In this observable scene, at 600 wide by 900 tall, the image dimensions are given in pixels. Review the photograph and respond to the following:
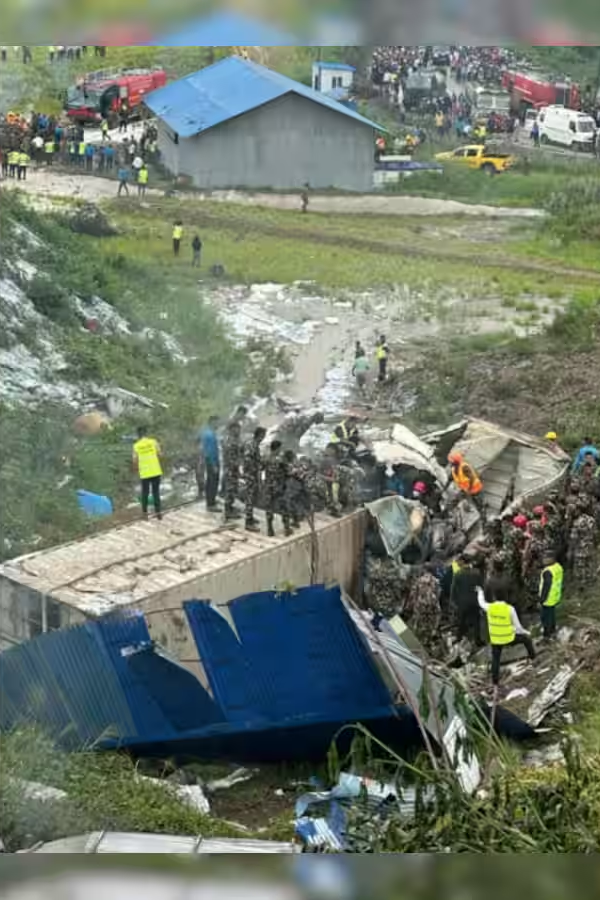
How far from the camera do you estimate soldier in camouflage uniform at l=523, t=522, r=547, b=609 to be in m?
6.29

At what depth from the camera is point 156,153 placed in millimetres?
6223

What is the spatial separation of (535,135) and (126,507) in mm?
2042

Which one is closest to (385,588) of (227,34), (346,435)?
(346,435)

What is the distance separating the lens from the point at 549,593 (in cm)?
629

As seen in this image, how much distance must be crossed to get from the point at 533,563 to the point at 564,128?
161cm

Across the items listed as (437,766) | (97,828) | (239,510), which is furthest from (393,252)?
(97,828)

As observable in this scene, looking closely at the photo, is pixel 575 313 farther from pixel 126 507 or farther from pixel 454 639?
pixel 126 507

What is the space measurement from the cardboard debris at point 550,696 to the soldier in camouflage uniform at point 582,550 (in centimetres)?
35

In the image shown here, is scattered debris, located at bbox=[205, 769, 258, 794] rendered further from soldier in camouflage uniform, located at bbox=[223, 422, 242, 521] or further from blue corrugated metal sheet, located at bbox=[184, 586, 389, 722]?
soldier in camouflage uniform, located at bbox=[223, 422, 242, 521]

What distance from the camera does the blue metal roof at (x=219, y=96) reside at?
600 centimetres

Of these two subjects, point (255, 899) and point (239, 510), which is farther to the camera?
point (239, 510)

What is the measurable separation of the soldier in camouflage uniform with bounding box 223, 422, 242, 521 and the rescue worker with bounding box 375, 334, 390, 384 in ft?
1.92

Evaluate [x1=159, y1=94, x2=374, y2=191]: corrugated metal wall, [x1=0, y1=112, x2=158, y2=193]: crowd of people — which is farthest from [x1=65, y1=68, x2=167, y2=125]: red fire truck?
[x1=159, y1=94, x2=374, y2=191]: corrugated metal wall

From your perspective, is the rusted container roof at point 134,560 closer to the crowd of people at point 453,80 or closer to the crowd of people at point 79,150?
the crowd of people at point 79,150
